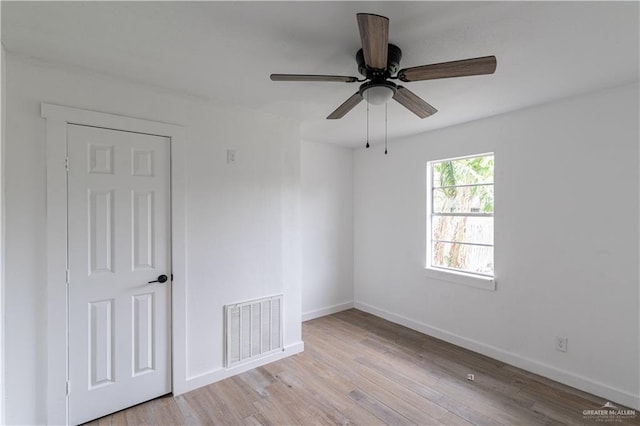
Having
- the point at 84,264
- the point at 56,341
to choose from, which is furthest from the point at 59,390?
the point at 84,264

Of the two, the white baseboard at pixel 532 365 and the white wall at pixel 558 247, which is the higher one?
the white wall at pixel 558 247

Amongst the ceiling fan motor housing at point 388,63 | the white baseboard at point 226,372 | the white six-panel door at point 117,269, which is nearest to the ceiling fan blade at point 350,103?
the ceiling fan motor housing at point 388,63

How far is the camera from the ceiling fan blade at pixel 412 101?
1838 millimetres

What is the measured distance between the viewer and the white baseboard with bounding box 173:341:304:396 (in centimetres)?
251

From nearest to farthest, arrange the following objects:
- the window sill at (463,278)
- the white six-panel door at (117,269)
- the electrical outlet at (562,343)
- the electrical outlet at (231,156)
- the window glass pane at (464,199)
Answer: the white six-panel door at (117,269) < the electrical outlet at (562,343) < the electrical outlet at (231,156) < the window sill at (463,278) < the window glass pane at (464,199)

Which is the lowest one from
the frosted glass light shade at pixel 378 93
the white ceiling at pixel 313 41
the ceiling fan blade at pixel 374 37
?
the frosted glass light shade at pixel 378 93

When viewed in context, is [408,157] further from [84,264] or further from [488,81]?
[84,264]

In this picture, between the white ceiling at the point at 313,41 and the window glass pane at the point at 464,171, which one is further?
the window glass pane at the point at 464,171

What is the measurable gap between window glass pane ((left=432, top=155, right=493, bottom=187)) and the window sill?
1.02 meters

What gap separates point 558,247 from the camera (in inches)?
105

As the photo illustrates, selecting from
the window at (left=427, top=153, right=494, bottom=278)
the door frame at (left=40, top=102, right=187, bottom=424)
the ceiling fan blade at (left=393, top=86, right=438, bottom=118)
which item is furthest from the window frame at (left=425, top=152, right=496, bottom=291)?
the door frame at (left=40, top=102, right=187, bottom=424)

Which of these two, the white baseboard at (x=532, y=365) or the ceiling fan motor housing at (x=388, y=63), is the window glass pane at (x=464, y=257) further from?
the ceiling fan motor housing at (x=388, y=63)

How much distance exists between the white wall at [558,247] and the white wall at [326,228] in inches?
45.6

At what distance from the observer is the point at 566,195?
261cm
